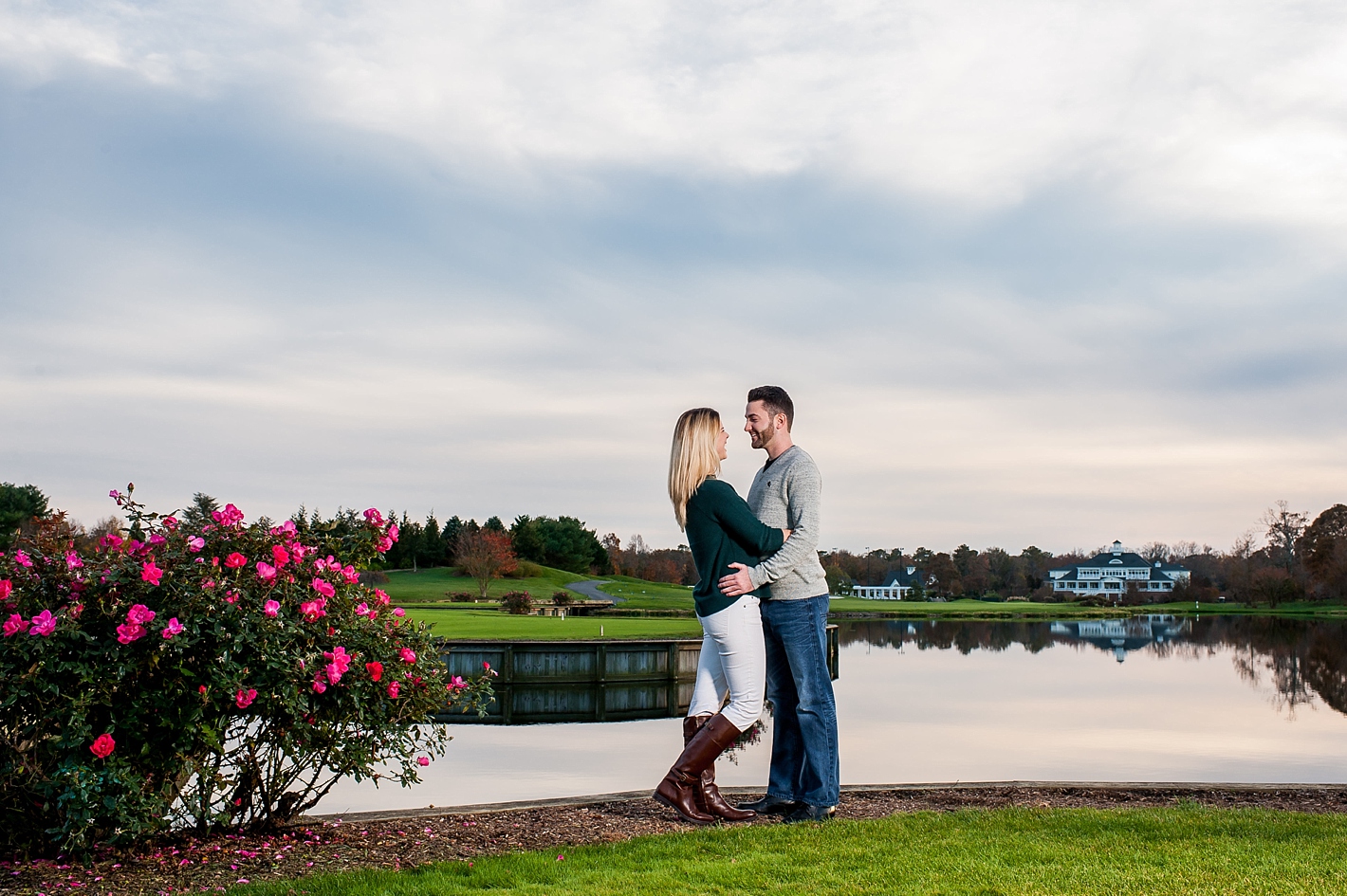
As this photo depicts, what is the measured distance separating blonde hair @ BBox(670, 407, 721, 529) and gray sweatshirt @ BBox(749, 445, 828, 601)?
38 centimetres

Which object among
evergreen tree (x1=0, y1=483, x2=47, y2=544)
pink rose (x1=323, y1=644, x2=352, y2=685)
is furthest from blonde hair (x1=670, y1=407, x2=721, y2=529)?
evergreen tree (x1=0, y1=483, x2=47, y2=544)

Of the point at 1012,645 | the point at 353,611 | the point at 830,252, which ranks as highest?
the point at 830,252

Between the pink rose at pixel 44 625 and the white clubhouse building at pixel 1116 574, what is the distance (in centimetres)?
13355

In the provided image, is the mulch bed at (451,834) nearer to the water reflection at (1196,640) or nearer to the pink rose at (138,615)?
the pink rose at (138,615)

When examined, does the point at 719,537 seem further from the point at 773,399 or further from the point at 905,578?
the point at 905,578

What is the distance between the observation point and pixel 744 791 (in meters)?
6.34

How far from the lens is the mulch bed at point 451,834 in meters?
4.39

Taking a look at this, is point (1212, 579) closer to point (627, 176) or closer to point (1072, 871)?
point (627, 176)

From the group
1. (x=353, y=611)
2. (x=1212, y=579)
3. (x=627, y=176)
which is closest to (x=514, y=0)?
(x=627, y=176)

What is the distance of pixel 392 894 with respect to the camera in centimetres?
391

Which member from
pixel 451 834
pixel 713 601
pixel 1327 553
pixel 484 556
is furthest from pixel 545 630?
pixel 1327 553

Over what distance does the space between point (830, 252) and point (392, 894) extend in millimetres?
14386

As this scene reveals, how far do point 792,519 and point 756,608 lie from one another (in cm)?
53

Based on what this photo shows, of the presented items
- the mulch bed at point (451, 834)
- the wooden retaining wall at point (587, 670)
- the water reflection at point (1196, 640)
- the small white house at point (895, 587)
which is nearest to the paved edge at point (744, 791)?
the mulch bed at point (451, 834)
